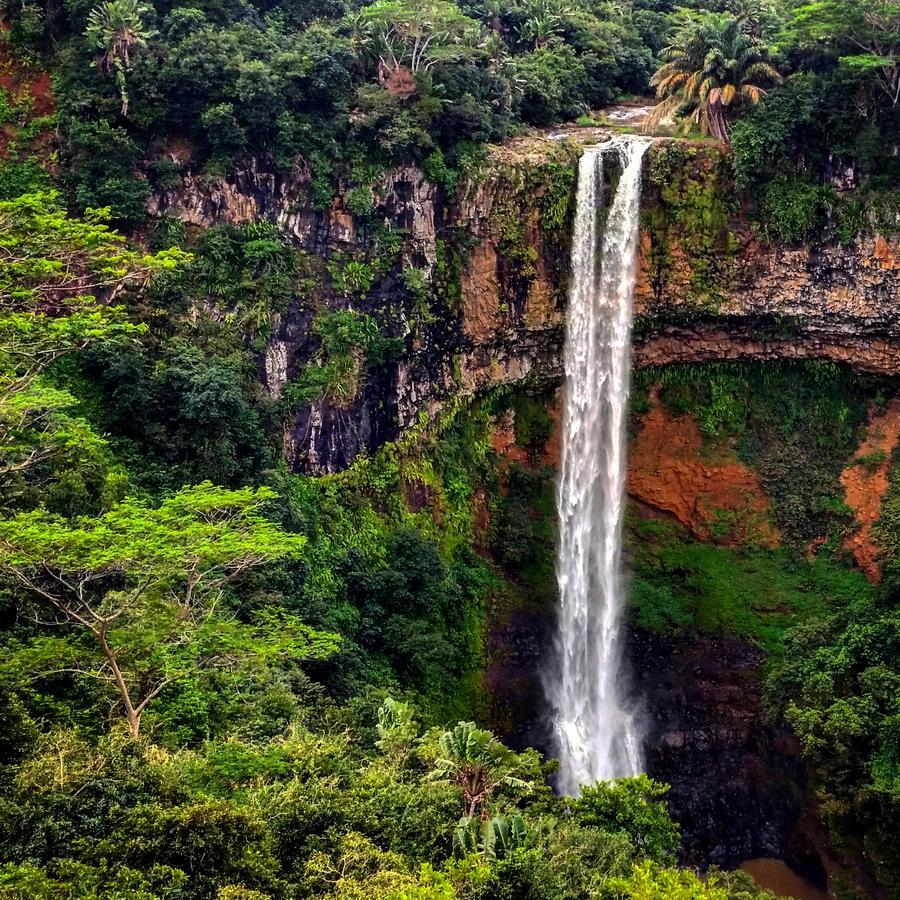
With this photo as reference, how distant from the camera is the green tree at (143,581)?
30.2ft

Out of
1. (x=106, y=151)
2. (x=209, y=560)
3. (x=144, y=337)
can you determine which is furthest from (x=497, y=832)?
(x=106, y=151)

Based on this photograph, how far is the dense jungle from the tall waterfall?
472 millimetres

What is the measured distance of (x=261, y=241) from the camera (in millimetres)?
19359

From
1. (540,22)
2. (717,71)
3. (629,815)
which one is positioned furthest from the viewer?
(540,22)

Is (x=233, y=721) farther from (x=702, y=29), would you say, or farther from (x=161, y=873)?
Answer: (x=702, y=29)

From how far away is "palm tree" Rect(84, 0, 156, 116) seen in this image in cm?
1839

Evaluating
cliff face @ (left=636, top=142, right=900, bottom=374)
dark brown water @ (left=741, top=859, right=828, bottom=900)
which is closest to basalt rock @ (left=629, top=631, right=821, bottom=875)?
dark brown water @ (left=741, top=859, right=828, bottom=900)

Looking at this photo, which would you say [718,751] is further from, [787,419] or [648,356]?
[648,356]

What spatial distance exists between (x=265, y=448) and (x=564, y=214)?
32.1 ft

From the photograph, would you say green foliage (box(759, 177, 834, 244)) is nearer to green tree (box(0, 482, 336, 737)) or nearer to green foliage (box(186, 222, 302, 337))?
green foliage (box(186, 222, 302, 337))

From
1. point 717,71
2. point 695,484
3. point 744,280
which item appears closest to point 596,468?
point 695,484

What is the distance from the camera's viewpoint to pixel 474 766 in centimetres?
1177

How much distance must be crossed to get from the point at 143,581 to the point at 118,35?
13854 millimetres

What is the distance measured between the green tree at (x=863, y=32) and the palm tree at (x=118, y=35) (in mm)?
14825
